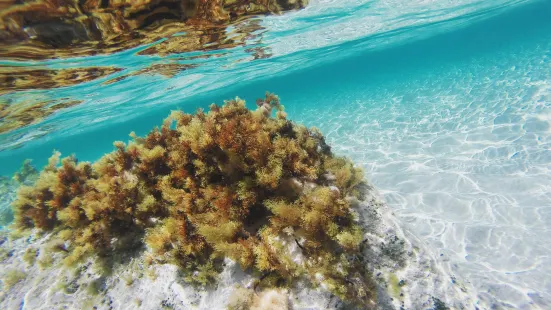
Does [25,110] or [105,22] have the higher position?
[105,22]

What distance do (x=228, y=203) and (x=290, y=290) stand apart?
1568 mm

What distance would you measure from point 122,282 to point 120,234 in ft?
2.97

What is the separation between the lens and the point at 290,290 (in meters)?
3.73

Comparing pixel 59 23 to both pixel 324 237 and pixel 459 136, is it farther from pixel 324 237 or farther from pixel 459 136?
pixel 459 136

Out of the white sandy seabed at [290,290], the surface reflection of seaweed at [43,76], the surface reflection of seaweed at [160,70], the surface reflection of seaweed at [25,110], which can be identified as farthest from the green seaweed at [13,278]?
the surface reflection of seaweed at [160,70]

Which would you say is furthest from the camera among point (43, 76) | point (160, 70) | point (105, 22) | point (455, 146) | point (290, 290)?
point (160, 70)

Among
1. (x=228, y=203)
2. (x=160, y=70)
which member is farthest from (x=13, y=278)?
(x=160, y=70)

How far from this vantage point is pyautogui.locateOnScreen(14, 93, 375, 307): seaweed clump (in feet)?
12.4

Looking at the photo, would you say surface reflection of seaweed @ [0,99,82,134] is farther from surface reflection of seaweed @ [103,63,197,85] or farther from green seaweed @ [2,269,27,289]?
green seaweed @ [2,269,27,289]

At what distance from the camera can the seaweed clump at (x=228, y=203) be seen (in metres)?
3.78

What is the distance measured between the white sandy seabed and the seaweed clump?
0.20 meters

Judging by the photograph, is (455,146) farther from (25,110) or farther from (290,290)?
(25,110)

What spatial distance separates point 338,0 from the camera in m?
13.8

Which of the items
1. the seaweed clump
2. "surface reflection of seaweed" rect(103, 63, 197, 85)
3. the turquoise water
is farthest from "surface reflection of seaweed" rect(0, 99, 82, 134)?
the seaweed clump
